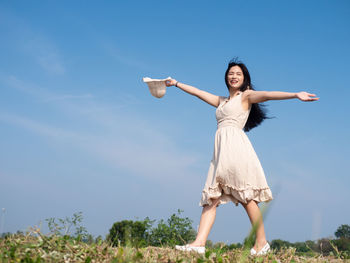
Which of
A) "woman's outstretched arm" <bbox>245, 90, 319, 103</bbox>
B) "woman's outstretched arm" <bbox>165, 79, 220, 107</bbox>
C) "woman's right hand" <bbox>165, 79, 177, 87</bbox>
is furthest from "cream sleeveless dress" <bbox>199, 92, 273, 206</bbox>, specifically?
"woman's right hand" <bbox>165, 79, 177, 87</bbox>

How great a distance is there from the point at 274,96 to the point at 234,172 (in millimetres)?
1050

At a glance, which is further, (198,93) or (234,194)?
(198,93)

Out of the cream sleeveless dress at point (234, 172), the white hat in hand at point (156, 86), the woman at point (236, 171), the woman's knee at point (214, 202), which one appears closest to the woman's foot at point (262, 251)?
the woman at point (236, 171)

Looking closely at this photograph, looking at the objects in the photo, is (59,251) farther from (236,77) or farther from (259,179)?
(236,77)

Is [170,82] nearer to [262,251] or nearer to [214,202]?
[214,202]

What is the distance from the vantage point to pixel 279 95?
14.6 feet

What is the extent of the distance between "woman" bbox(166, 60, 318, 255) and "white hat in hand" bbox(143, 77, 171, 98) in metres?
1.02

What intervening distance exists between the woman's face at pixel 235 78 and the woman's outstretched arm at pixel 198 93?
1.10 feet

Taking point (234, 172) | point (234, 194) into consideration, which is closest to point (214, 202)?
point (234, 194)

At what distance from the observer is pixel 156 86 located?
5.42m

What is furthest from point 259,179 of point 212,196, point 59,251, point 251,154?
point 59,251

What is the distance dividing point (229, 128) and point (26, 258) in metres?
2.78

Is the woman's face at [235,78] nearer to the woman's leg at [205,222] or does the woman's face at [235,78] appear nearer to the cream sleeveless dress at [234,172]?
the cream sleeveless dress at [234,172]

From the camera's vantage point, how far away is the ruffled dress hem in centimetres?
441
